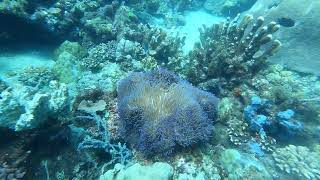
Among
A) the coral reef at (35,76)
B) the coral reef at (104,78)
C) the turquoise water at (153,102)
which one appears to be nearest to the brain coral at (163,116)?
the turquoise water at (153,102)

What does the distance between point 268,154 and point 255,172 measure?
2.58 ft

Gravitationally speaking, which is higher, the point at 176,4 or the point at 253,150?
the point at 176,4

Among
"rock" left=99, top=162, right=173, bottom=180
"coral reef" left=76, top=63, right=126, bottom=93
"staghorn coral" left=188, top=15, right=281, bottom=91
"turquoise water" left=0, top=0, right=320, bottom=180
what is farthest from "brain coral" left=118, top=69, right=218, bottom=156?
"staghorn coral" left=188, top=15, right=281, bottom=91

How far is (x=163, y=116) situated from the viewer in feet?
13.4

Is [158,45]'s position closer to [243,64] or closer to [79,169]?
[243,64]

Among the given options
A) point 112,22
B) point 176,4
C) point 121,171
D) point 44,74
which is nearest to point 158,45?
point 112,22

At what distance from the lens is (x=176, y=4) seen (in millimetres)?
11219

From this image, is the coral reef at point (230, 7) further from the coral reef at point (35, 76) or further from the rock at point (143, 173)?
the rock at point (143, 173)

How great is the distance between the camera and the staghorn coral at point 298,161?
4414 millimetres

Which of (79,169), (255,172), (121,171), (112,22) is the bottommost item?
(79,169)

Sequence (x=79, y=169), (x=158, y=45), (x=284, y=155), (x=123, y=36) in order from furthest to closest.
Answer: (x=123, y=36) < (x=158, y=45) < (x=284, y=155) < (x=79, y=169)

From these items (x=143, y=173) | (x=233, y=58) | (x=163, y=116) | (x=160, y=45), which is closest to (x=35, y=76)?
(x=160, y=45)

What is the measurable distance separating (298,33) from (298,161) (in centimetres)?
420

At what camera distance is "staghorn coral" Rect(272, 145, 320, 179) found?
4414mm
